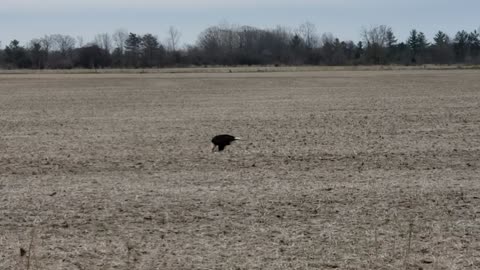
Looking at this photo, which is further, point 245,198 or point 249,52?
point 249,52

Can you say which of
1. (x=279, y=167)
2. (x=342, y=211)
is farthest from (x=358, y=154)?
(x=342, y=211)

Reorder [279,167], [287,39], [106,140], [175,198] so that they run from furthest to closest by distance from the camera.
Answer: [287,39] → [106,140] → [279,167] → [175,198]

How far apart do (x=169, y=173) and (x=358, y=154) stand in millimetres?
3826

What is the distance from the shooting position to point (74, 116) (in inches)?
873

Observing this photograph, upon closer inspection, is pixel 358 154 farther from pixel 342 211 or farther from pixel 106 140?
pixel 106 140

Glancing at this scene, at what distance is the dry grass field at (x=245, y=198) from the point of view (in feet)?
18.8

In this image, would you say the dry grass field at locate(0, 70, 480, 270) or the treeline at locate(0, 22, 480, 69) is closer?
the dry grass field at locate(0, 70, 480, 270)

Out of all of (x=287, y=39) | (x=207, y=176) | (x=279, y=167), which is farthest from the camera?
(x=287, y=39)

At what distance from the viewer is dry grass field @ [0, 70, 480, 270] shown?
5.73 meters

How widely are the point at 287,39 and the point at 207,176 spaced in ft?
473

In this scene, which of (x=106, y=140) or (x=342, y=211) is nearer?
(x=342, y=211)

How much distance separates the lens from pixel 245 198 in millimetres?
8086

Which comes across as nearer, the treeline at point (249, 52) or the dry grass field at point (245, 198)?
the dry grass field at point (245, 198)

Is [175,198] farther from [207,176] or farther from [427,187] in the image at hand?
[427,187]
